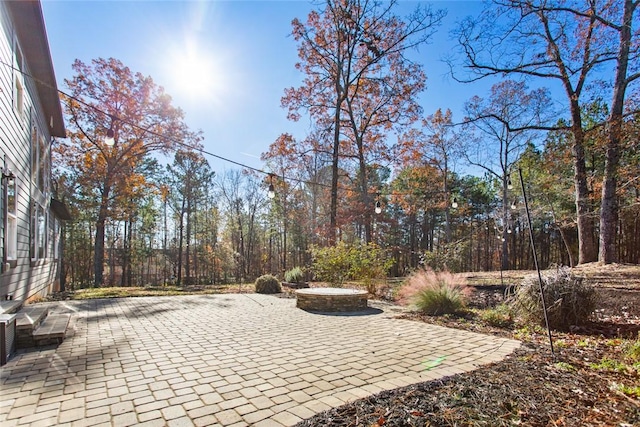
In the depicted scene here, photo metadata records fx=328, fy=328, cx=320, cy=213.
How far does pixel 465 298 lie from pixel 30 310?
746cm

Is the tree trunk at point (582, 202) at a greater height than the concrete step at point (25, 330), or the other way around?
the tree trunk at point (582, 202)

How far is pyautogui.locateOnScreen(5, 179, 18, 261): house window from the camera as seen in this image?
209 inches

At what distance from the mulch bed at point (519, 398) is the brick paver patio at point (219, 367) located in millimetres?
224

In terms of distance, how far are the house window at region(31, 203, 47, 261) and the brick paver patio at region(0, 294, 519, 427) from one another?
295cm

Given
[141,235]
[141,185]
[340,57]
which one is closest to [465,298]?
[340,57]

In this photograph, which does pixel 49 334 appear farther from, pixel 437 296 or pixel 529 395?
pixel 437 296

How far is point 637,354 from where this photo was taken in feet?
10.5

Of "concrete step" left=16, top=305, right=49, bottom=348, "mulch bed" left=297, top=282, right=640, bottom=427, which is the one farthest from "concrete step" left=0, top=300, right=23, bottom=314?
"mulch bed" left=297, top=282, right=640, bottom=427

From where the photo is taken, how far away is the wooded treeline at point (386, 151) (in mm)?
8969

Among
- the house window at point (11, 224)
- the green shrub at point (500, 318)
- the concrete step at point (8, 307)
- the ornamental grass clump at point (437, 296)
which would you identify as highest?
the house window at point (11, 224)

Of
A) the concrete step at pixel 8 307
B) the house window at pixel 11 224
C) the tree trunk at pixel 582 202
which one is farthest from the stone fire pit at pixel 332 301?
the tree trunk at pixel 582 202

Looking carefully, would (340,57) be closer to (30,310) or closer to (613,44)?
(613,44)

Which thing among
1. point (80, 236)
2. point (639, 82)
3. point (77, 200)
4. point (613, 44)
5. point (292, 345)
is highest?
point (613, 44)

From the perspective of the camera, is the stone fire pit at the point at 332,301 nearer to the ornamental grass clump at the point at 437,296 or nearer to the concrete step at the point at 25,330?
the ornamental grass clump at the point at 437,296
